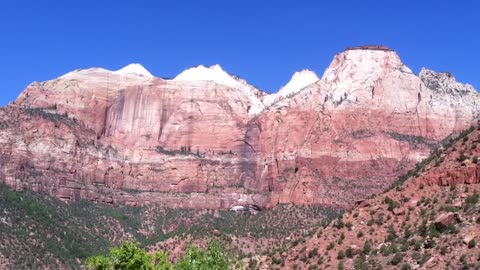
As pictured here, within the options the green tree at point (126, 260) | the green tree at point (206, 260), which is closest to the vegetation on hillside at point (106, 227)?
the green tree at point (206, 260)

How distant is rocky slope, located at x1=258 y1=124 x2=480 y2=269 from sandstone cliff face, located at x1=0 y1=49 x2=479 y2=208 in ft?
328

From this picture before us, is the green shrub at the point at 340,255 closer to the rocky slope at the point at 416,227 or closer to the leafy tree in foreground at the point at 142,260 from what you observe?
the rocky slope at the point at 416,227

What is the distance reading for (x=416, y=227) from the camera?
47688mm

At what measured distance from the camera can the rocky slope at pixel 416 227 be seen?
1667 inches

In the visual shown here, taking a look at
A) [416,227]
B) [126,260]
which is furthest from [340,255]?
[126,260]

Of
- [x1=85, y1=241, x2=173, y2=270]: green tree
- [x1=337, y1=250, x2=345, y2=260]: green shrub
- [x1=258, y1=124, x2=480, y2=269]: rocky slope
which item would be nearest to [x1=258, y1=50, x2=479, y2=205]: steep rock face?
[x1=258, y1=124, x2=480, y2=269]: rocky slope

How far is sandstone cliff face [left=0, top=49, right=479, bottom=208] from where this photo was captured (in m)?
167

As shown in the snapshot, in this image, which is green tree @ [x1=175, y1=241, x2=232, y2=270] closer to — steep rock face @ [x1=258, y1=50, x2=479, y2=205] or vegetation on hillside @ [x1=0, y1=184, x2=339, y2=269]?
vegetation on hillside @ [x1=0, y1=184, x2=339, y2=269]

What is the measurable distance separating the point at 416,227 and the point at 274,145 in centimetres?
13950

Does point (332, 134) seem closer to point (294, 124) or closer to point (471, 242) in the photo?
point (294, 124)

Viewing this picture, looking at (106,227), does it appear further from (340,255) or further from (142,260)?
(142,260)

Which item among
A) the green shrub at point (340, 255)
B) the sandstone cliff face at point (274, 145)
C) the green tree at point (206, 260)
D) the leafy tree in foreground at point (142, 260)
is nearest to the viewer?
the green tree at point (206, 260)

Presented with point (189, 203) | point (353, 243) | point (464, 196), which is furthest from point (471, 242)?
point (189, 203)

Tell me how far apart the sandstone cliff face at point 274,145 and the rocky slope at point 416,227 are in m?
100
